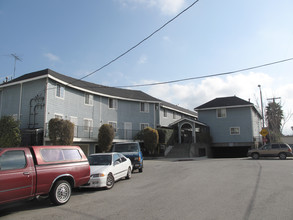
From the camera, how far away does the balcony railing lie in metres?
24.3

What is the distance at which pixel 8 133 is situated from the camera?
62.6 feet

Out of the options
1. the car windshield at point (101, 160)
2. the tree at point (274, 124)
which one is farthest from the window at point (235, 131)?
the car windshield at point (101, 160)

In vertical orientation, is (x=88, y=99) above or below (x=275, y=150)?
above

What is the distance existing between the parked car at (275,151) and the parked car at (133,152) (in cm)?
1465

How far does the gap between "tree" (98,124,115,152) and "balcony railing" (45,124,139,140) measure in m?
1.25

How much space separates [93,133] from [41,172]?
783 inches

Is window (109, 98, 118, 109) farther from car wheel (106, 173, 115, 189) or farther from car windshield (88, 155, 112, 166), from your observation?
car wheel (106, 173, 115, 189)

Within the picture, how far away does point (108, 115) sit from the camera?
96.8ft

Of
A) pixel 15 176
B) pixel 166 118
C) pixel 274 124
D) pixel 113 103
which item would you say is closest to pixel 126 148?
pixel 15 176

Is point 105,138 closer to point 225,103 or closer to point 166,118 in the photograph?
point 166,118

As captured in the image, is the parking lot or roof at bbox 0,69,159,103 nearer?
the parking lot

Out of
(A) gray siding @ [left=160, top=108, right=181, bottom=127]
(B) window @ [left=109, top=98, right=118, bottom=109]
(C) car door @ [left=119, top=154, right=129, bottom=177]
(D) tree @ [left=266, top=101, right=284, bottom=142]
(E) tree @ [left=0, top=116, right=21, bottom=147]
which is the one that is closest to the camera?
(C) car door @ [left=119, top=154, right=129, bottom=177]

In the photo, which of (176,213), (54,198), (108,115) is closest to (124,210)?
(176,213)

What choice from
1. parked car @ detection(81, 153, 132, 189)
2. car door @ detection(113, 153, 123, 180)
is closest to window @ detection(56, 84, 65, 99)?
parked car @ detection(81, 153, 132, 189)
